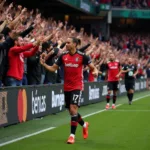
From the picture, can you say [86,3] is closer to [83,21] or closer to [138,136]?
[83,21]

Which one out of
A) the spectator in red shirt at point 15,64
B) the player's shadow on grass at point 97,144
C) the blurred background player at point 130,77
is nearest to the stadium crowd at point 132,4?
the blurred background player at point 130,77

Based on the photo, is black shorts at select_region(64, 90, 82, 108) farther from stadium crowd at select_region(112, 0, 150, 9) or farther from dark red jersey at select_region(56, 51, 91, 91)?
stadium crowd at select_region(112, 0, 150, 9)

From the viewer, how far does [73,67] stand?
460 inches

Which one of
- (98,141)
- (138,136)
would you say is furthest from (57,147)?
(138,136)

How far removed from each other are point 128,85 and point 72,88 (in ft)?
45.5

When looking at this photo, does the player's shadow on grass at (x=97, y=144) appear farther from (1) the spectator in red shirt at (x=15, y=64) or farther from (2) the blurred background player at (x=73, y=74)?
(1) the spectator in red shirt at (x=15, y=64)

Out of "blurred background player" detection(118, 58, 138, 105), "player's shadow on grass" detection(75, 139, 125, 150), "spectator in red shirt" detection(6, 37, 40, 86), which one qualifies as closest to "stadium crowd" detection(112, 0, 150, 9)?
"blurred background player" detection(118, 58, 138, 105)

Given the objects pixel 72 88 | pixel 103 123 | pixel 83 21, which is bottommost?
pixel 103 123

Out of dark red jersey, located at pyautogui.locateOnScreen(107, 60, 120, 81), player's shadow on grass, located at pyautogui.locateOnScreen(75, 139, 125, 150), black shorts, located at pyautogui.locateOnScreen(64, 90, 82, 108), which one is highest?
dark red jersey, located at pyautogui.locateOnScreen(107, 60, 120, 81)

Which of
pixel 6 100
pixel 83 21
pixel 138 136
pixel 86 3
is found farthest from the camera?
pixel 83 21

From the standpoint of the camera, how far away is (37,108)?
16391 mm

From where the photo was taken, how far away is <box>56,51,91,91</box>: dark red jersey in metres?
11.6

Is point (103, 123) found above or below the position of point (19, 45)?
below

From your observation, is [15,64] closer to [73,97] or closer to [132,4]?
[73,97]
